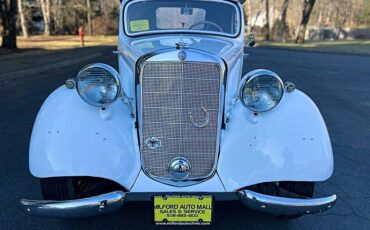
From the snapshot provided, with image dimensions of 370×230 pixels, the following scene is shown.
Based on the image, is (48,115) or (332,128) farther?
(332,128)

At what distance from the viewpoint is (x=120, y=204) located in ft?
8.98

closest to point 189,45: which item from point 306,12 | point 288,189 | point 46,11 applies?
point 288,189

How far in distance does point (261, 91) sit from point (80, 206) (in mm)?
1661

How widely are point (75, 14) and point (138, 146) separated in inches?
1782

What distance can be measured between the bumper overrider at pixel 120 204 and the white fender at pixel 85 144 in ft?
0.70

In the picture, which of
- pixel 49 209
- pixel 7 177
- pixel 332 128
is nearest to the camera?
pixel 49 209

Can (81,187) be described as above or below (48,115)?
below

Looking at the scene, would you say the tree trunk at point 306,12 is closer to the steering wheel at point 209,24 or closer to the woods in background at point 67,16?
the woods in background at point 67,16

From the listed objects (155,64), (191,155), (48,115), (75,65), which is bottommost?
(75,65)

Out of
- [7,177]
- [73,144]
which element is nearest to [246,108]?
[73,144]

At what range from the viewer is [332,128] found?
6535mm

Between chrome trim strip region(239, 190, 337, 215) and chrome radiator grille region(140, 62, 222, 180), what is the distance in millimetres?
381

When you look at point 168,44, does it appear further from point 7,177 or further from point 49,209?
point 7,177

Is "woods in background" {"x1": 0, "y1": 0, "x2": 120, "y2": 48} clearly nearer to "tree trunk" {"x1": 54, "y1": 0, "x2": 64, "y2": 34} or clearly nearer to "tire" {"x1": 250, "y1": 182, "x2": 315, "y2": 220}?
"tree trunk" {"x1": 54, "y1": 0, "x2": 64, "y2": 34}
